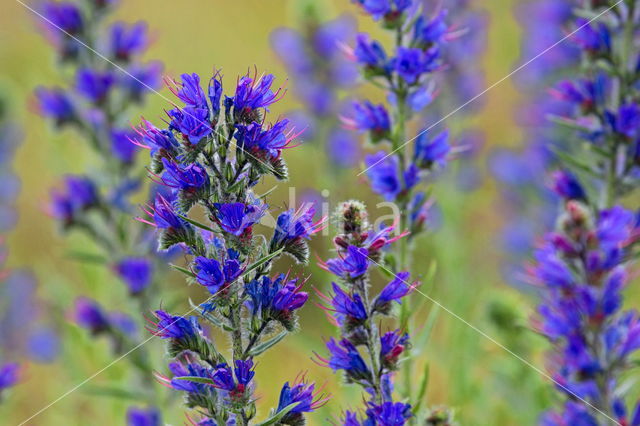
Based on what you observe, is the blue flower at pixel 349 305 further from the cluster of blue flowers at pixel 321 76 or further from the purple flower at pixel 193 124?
the cluster of blue flowers at pixel 321 76

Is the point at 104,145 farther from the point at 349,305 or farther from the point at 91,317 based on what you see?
the point at 349,305

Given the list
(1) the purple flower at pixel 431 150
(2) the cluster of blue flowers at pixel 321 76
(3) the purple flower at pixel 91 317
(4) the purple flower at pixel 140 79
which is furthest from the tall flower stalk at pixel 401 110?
(2) the cluster of blue flowers at pixel 321 76

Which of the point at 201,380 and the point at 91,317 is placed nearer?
the point at 201,380

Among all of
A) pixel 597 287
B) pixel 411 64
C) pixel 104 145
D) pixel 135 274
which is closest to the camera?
pixel 597 287

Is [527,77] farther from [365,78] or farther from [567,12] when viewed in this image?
[365,78]

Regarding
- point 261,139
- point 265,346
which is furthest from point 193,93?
point 265,346

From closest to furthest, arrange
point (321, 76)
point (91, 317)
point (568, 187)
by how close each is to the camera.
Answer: point (568, 187)
point (91, 317)
point (321, 76)

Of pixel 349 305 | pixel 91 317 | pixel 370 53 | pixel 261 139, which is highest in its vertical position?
pixel 261 139

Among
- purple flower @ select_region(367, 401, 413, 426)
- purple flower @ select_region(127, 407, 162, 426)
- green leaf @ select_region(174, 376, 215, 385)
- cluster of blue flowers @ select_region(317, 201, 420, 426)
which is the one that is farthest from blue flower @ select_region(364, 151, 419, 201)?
purple flower @ select_region(127, 407, 162, 426)
